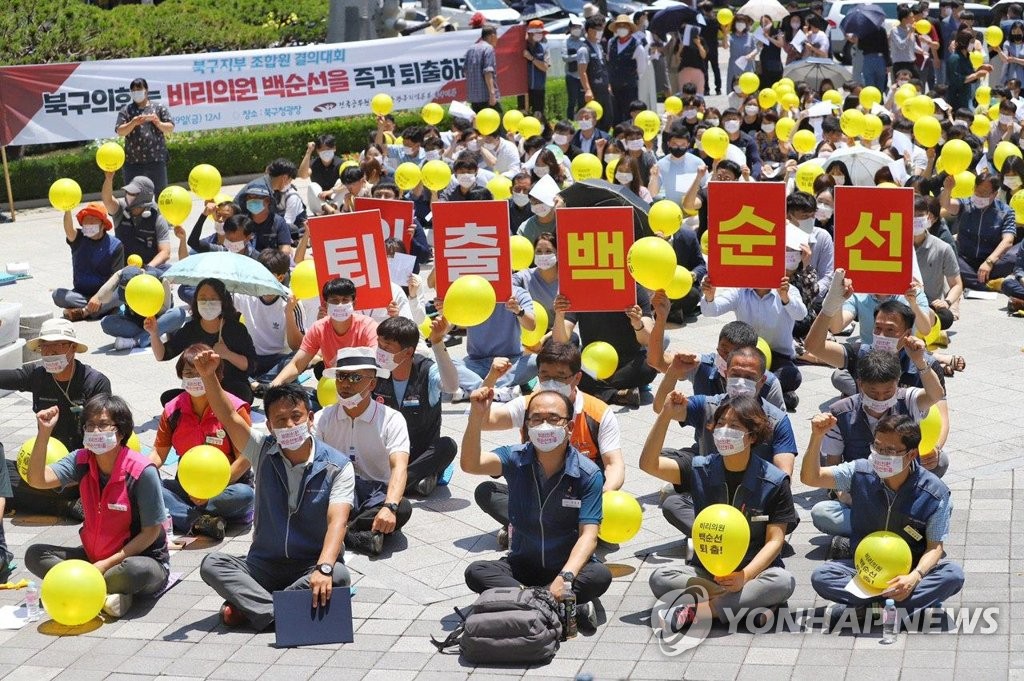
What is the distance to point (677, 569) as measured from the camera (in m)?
7.57

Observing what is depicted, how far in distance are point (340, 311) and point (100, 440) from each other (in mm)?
2695

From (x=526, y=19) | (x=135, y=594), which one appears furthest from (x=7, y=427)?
(x=526, y=19)

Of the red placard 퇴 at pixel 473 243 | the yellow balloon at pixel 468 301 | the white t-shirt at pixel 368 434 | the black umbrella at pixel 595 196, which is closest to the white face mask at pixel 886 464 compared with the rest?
the white t-shirt at pixel 368 434

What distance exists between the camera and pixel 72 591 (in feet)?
24.3

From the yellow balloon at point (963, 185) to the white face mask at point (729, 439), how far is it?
8228 millimetres

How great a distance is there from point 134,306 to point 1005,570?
6324 mm

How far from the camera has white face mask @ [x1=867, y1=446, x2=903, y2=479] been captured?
23.5 feet

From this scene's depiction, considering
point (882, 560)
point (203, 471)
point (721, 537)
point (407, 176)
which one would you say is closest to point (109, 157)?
point (407, 176)

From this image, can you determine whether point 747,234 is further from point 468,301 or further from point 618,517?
point 618,517

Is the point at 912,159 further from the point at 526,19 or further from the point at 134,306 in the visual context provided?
the point at 526,19

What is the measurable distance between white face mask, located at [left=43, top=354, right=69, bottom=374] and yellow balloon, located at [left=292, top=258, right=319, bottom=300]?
7.52 ft

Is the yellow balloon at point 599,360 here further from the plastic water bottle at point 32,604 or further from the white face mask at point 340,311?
the plastic water bottle at point 32,604

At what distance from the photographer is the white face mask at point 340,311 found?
10227 millimetres

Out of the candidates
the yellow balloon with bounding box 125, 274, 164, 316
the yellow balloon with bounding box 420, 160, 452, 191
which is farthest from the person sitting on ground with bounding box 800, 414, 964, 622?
the yellow balloon with bounding box 420, 160, 452, 191
